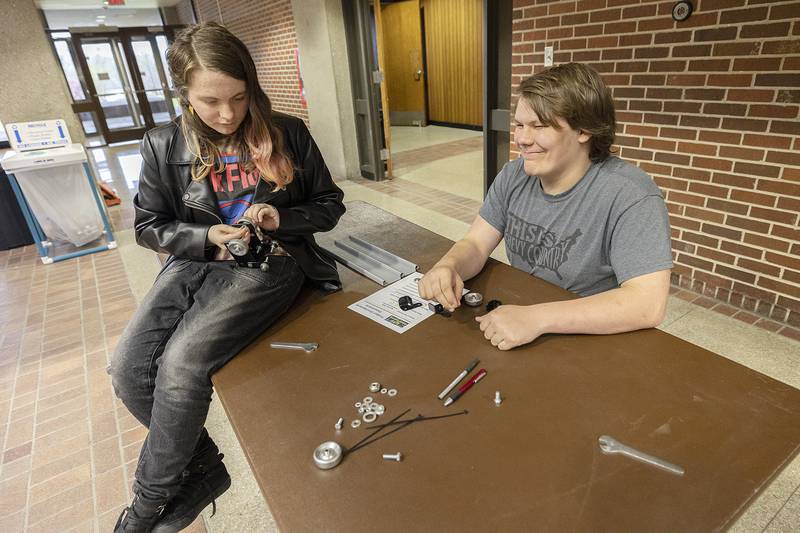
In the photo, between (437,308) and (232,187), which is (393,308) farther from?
(232,187)

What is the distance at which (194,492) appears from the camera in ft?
4.43

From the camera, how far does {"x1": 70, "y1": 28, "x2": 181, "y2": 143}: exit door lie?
33.8 feet

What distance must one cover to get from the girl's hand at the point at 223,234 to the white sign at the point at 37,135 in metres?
3.71

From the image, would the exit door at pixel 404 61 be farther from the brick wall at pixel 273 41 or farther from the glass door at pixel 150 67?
the glass door at pixel 150 67

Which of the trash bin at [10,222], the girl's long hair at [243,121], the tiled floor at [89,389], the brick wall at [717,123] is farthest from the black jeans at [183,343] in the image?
the trash bin at [10,222]

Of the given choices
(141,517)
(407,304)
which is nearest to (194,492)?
(141,517)

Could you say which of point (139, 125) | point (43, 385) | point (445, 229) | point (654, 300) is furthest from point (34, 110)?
point (139, 125)

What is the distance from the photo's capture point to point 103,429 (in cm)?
216

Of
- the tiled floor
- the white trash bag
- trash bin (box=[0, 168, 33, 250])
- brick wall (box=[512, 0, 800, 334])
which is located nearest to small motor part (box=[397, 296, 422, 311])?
the tiled floor

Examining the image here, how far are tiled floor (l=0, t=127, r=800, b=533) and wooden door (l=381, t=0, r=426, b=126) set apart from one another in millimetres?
6677

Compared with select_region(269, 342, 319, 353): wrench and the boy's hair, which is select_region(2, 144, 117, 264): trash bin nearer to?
select_region(269, 342, 319, 353): wrench

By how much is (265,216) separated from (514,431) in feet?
3.11

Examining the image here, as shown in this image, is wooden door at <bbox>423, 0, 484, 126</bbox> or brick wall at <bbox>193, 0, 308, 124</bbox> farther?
wooden door at <bbox>423, 0, 484, 126</bbox>

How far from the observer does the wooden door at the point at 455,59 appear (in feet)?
28.0
